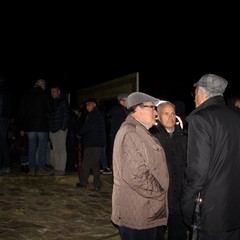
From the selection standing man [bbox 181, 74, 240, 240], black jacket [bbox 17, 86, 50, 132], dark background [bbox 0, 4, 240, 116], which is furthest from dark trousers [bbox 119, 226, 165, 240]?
dark background [bbox 0, 4, 240, 116]

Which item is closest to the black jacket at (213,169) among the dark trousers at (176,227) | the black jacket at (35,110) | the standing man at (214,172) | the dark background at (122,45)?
the standing man at (214,172)

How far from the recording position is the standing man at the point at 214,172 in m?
3.23

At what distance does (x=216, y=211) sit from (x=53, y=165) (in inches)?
294

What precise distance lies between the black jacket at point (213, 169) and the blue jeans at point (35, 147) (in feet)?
20.3

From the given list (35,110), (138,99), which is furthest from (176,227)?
(35,110)

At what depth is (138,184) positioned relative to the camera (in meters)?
3.43

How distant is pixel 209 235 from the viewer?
329 cm

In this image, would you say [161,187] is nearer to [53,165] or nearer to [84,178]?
[84,178]

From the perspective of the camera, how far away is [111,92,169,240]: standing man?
346cm

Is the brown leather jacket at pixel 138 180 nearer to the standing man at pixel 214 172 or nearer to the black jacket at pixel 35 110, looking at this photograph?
the standing man at pixel 214 172

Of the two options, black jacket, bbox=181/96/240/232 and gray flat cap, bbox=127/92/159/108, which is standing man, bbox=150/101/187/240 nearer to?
gray flat cap, bbox=127/92/159/108

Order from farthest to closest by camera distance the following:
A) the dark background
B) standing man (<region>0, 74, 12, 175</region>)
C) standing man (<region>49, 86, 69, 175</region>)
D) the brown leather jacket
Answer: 1. the dark background
2. standing man (<region>49, 86, 69, 175</region>)
3. standing man (<region>0, 74, 12, 175</region>)
4. the brown leather jacket

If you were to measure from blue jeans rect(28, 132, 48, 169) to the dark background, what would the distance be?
6356 millimetres

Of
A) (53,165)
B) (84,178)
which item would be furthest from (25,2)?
(84,178)
